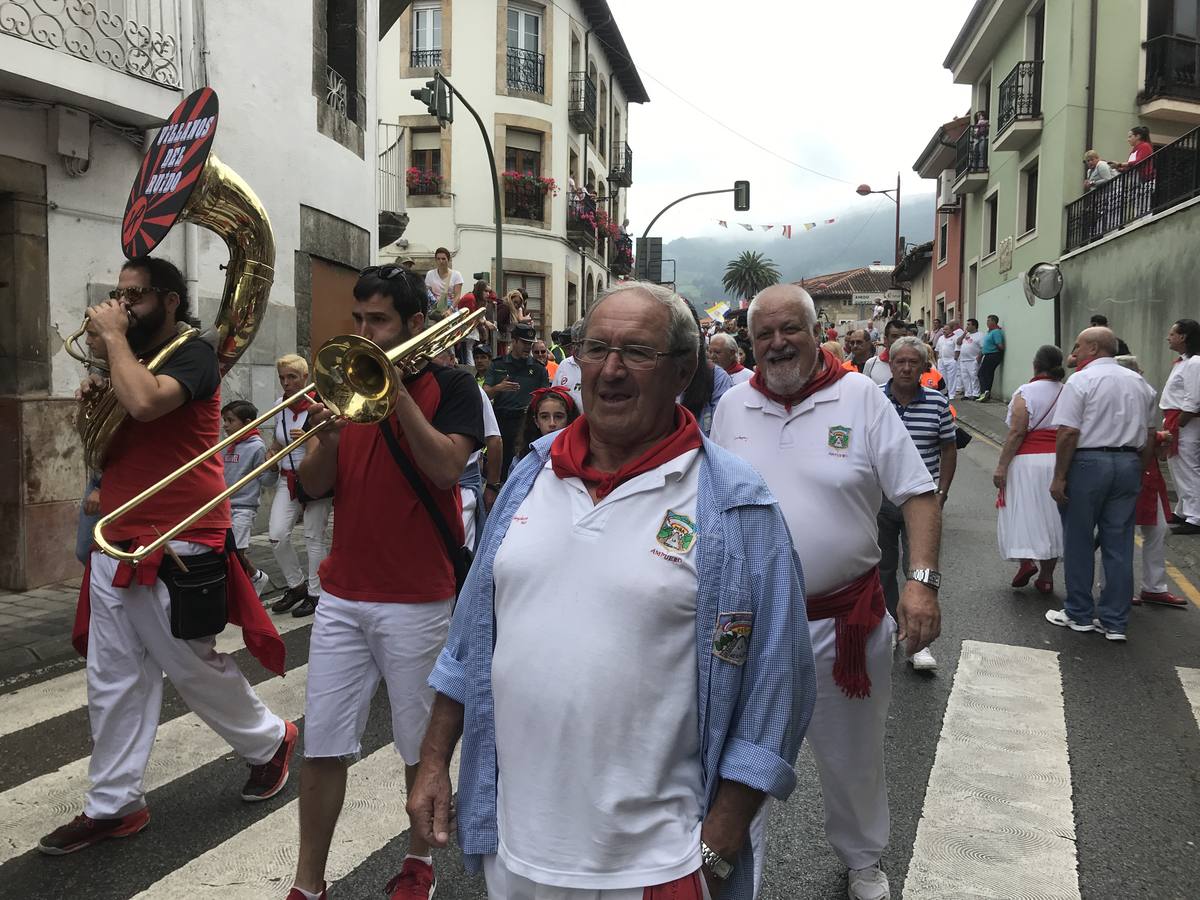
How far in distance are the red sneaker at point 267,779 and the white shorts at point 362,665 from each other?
107 cm

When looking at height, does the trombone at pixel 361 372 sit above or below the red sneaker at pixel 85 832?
above

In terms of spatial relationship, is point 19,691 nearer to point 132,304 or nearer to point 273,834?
point 273,834

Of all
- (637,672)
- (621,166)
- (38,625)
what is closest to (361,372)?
(637,672)

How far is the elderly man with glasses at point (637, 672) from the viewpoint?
5.83 feet

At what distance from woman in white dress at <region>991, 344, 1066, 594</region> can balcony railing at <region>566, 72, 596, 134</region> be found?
24633 millimetres

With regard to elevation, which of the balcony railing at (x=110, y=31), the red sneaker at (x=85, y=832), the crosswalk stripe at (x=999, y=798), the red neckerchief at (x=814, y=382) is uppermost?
the balcony railing at (x=110, y=31)

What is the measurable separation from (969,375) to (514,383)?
1844cm

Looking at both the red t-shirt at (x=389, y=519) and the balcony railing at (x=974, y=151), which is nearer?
the red t-shirt at (x=389, y=519)

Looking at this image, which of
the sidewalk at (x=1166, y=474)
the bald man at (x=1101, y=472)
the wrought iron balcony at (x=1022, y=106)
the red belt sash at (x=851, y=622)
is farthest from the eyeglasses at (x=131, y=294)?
the wrought iron balcony at (x=1022, y=106)

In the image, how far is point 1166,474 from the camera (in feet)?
42.3

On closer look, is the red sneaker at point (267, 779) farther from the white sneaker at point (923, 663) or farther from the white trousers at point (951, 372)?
the white trousers at point (951, 372)

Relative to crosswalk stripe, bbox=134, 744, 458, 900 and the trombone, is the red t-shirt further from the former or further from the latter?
crosswalk stripe, bbox=134, 744, 458, 900

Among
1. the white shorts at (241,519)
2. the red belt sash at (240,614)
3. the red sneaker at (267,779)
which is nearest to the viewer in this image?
the red belt sash at (240,614)

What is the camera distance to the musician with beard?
337 cm
